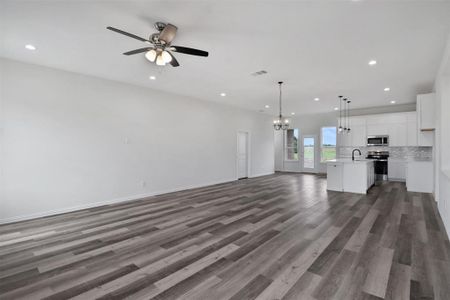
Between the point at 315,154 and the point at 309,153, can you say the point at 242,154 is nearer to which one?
the point at 309,153

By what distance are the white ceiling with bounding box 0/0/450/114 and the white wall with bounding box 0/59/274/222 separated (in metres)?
0.46

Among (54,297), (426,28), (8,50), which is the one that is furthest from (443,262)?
(8,50)

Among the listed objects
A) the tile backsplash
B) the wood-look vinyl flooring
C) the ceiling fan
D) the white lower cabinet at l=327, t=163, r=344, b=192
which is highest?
the ceiling fan

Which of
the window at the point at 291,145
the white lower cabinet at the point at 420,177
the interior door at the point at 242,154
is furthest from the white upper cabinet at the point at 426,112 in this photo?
the window at the point at 291,145

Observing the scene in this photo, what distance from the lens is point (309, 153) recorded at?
34.5ft

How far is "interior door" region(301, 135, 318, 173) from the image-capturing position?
406 inches

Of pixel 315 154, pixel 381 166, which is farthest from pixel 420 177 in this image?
pixel 315 154

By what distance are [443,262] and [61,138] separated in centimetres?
642

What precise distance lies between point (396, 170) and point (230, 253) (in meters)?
8.22

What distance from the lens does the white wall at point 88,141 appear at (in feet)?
12.8

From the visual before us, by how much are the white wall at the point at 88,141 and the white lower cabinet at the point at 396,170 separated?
6.85 meters

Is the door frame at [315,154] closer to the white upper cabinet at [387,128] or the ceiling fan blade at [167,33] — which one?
the white upper cabinet at [387,128]

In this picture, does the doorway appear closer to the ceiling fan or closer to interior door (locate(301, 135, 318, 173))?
interior door (locate(301, 135, 318, 173))

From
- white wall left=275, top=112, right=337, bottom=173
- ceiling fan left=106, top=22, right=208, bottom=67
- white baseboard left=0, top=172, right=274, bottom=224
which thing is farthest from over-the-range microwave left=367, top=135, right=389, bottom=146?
ceiling fan left=106, top=22, right=208, bottom=67
